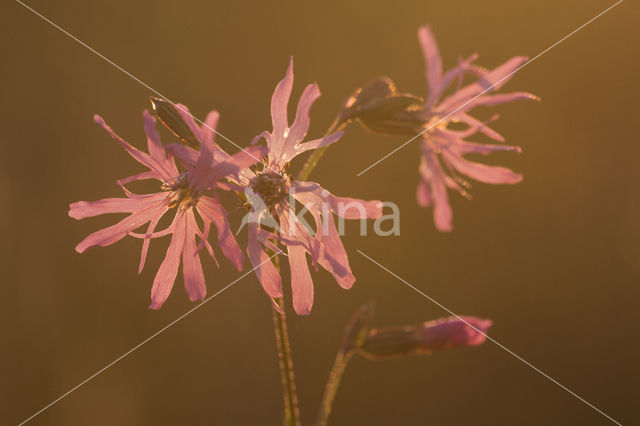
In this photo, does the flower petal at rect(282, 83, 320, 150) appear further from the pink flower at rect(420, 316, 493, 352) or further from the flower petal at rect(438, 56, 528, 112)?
the pink flower at rect(420, 316, 493, 352)

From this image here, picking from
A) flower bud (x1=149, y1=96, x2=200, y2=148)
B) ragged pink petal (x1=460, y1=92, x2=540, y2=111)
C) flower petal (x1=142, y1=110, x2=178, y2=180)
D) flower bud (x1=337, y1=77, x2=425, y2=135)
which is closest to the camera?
flower petal (x1=142, y1=110, x2=178, y2=180)

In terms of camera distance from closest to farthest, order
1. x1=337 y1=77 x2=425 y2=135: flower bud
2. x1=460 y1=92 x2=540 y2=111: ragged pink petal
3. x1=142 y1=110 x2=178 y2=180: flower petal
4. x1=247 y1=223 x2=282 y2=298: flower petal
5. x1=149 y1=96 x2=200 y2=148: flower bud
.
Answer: x1=142 y1=110 x2=178 y2=180: flower petal
x1=247 y1=223 x2=282 y2=298: flower petal
x1=149 y1=96 x2=200 y2=148: flower bud
x1=460 y1=92 x2=540 y2=111: ragged pink petal
x1=337 y1=77 x2=425 y2=135: flower bud

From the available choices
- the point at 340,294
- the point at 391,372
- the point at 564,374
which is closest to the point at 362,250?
the point at 340,294

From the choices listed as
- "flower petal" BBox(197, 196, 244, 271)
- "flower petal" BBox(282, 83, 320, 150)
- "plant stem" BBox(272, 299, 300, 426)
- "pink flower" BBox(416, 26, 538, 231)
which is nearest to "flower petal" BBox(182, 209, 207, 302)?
"flower petal" BBox(197, 196, 244, 271)

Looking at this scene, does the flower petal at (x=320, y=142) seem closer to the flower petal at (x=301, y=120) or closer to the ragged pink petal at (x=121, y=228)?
the flower petal at (x=301, y=120)

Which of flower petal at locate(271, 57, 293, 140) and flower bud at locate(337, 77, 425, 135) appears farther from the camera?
flower bud at locate(337, 77, 425, 135)

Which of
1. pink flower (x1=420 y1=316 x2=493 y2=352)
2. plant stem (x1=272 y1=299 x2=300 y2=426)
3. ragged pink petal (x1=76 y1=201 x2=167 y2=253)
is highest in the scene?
ragged pink petal (x1=76 y1=201 x2=167 y2=253)

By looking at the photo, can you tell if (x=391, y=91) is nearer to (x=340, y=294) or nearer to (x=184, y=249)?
(x=184, y=249)
